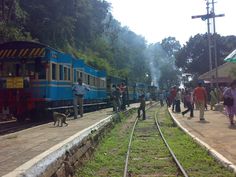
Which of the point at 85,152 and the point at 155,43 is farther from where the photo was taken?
the point at 155,43

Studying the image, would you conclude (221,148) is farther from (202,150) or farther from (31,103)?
(31,103)

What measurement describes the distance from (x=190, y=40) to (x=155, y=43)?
39759 millimetres

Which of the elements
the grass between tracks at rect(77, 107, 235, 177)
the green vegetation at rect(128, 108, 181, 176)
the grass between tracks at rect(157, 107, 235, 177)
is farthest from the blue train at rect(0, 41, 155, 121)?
the grass between tracks at rect(157, 107, 235, 177)

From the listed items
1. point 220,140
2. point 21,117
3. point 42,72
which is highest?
point 42,72

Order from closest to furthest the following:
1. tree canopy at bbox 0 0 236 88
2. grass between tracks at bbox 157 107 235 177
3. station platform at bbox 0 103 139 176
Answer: station platform at bbox 0 103 139 176, grass between tracks at bbox 157 107 235 177, tree canopy at bbox 0 0 236 88

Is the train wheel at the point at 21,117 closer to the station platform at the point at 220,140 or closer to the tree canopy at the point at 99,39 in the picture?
the station platform at the point at 220,140

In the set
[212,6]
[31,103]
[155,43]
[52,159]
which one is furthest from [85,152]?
[155,43]

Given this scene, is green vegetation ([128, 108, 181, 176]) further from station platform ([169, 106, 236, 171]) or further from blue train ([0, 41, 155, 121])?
blue train ([0, 41, 155, 121])

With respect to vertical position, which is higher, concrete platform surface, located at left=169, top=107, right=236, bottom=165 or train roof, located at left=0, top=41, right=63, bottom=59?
train roof, located at left=0, top=41, right=63, bottom=59

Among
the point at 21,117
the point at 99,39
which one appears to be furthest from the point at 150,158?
the point at 99,39

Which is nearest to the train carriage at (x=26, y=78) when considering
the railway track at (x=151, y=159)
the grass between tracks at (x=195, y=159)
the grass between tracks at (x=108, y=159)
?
the grass between tracks at (x=108, y=159)

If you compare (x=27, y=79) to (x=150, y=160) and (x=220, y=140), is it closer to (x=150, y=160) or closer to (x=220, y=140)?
(x=220, y=140)

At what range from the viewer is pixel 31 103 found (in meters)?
17.9

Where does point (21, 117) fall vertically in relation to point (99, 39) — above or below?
below
